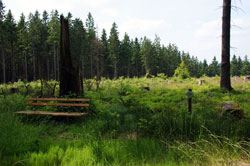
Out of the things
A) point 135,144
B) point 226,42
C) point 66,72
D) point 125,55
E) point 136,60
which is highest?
point 125,55

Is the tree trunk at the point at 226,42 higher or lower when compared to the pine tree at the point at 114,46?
lower

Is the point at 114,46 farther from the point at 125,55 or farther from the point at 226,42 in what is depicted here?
the point at 226,42

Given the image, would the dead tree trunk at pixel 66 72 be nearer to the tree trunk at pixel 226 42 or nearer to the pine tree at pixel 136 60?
the tree trunk at pixel 226 42

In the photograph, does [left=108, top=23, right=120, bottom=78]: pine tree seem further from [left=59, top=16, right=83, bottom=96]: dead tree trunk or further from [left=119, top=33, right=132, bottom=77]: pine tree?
[left=59, top=16, right=83, bottom=96]: dead tree trunk

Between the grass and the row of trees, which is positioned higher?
the row of trees

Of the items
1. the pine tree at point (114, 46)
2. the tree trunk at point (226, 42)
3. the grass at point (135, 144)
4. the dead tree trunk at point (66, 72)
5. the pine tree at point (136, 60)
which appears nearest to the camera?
the grass at point (135, 144)

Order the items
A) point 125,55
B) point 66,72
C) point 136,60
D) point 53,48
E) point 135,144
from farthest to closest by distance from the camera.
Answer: point 136,60
point 125,55
point 53,48
point 66,72
point 135,144

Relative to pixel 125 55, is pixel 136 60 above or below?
below

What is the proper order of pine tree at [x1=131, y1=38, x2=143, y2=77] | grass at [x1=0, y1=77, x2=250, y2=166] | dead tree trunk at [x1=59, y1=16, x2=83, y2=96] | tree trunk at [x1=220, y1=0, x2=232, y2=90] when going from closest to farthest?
grass at [x1=0, y1=77, x2=250, y2=166] < dead tree trunk at [x1=59, y1=16, x2=83, y2=96] < tree trunk at [x1=220, y1=0, x2=232, y2=90] < pine tree at [x1=131, y1=38, x2=143, y2=77]

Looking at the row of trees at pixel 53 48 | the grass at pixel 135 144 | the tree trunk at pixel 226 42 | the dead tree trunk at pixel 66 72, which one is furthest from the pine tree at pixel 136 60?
the grass at pixel 135 144

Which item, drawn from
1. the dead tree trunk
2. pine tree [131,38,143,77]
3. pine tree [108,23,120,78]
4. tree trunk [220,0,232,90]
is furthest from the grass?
pine tree [131,38,143,77]

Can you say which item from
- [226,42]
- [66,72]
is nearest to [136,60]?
[226,42]

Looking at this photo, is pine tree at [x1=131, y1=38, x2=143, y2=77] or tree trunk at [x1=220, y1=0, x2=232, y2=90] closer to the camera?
tree trunk at [x1=220, y1=0, x2=232, y2=90]

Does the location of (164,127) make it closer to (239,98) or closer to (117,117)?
(117,117)
